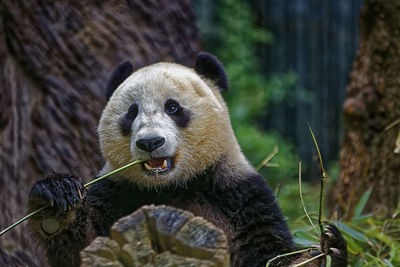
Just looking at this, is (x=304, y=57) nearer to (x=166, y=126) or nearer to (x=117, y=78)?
(x=117, y=78)

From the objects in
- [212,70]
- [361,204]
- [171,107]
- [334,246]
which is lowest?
[361,204]

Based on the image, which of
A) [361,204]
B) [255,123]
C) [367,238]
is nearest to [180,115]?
[367,238]

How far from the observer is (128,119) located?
3.08 metres

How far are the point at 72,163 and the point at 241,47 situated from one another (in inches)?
195

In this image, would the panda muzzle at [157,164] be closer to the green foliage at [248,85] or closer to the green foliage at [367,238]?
the green foliage at [367,238]

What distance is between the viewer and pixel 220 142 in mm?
3127

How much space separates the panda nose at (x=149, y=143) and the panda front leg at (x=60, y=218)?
1.13 ft

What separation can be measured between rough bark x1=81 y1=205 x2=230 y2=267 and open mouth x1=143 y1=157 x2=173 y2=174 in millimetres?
885

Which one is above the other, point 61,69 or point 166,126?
point 61,69

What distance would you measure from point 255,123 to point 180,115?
23.2 feet

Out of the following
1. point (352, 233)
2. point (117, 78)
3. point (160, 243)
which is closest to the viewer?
point (160, 243)

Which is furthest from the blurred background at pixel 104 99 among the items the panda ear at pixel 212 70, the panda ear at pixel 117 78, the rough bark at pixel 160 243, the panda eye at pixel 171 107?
the rough bark at pixel 160 243

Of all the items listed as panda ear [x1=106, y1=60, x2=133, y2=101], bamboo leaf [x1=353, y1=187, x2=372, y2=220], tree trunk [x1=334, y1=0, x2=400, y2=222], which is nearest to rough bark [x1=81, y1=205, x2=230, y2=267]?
panda ear [x1=106, y1=60, x2=133, y2=101]

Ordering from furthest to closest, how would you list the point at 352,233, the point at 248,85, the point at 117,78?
1. the point at 248,85
2. the point at 352,233
3. the point at 117,78
